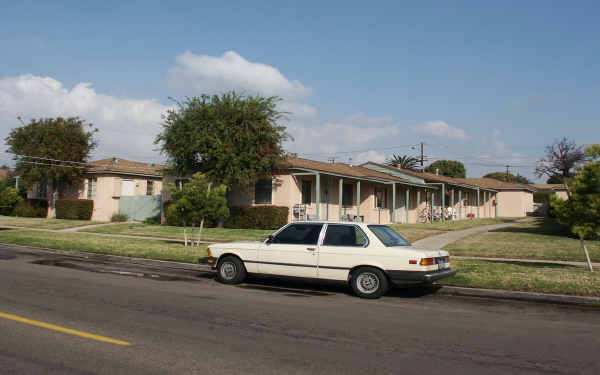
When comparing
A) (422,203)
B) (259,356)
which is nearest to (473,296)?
(259,356)

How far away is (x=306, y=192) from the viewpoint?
27.5 meters

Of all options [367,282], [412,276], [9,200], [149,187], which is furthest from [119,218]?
[412,276]

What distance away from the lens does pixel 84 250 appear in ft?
54.7

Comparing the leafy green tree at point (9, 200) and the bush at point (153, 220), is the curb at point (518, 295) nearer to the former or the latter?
the bush at point (153, 220)

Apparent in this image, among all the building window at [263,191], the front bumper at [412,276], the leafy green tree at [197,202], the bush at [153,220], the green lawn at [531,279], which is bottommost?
the green lawn at [531,279]

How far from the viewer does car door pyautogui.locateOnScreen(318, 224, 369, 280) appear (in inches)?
366

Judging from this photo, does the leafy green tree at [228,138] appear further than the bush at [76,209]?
No

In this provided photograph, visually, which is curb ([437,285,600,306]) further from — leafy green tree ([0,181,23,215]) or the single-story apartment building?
leafy green tree ([0,181,23,215])

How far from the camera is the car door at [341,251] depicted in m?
9.30

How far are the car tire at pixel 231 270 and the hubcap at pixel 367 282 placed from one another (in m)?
2.53

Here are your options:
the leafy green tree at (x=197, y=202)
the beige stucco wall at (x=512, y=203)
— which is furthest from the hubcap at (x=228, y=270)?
the beige stucco wall at (x=512, y=203)

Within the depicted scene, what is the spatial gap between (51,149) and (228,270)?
28469 mm

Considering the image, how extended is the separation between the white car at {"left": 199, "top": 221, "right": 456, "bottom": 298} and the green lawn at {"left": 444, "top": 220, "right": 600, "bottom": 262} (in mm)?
7185

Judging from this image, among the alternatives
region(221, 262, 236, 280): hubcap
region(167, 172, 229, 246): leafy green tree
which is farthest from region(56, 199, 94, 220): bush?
region(221, 262, 236, 280): hubcap
